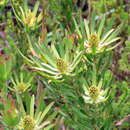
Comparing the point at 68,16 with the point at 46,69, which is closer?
the point at 46,69

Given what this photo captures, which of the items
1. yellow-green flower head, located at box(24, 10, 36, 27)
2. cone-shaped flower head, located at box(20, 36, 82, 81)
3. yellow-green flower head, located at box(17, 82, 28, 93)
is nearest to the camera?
cone-shaped flower head, located at box(20, 36, 82, 81)

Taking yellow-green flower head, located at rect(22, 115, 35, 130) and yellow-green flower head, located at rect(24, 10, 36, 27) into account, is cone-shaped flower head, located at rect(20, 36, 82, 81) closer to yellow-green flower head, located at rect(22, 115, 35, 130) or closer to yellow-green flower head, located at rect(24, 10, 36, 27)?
yellow-green flower head, located at rect(22, 115, 35, 130)

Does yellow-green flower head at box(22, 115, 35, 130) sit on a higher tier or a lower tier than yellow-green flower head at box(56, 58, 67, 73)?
lower

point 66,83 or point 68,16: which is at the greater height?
point 68,16

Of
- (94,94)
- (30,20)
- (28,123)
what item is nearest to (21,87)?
(30,20)

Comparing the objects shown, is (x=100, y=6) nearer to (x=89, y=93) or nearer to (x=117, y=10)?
(x=117, y=10)

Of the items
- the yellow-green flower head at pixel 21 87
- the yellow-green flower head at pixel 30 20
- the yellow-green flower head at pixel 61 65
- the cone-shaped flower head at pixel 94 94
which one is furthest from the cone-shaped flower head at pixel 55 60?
the yellow-green flower head at pixel 21 87

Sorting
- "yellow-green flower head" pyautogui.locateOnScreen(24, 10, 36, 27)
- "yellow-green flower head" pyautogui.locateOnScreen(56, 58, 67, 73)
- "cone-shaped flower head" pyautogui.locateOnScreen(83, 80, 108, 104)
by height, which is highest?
"yellow-green flower head" pyautogui.locateOnScreen(24, 10, 36, 27)

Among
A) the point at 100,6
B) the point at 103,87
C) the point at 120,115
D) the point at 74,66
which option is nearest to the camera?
the point at 74,66

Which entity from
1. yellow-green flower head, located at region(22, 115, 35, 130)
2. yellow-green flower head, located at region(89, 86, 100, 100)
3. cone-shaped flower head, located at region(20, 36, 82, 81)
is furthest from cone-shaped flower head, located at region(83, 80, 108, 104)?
yellow-green flower head, located at region(22, 115, 35, 130)

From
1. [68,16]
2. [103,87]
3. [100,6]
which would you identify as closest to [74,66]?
[103,87]

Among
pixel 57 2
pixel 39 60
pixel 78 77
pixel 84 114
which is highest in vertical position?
pixel 57 2

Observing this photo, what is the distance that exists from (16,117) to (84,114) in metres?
0.42

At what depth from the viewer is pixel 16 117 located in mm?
855
